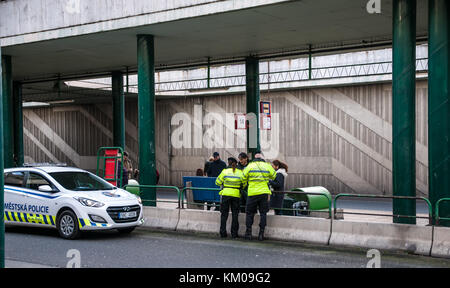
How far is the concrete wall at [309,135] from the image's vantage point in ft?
77.8

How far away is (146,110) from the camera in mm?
16375

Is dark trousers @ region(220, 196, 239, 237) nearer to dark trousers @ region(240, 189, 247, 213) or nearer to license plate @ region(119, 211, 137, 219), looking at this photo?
dark trousers @ region(240, 189, 247, 213)

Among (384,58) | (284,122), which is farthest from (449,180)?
(284,122)

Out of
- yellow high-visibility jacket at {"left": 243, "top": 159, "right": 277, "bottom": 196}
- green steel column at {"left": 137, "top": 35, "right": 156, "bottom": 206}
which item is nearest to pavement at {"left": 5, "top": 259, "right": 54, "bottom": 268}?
yellow high-visibility jacket at {"left": 243, "top": 159, "right": 277, "bottom": 196}

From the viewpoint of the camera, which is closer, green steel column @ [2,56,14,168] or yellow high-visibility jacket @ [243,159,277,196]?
yellow high-visibility jacket @ [243,159,277,196]

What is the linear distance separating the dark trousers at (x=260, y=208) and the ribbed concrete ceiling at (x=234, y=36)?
450 cm

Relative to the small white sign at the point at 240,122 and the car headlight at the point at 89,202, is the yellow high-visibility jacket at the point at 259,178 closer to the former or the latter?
the car headlight at the point at 89,202

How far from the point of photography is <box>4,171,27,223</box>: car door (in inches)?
528

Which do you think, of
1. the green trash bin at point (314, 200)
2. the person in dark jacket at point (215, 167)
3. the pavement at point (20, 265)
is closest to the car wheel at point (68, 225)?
the pavement at point (20, 265)

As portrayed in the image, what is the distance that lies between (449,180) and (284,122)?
1550 cm

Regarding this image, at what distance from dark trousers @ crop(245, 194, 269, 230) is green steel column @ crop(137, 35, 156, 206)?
461cm
